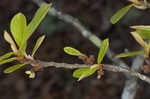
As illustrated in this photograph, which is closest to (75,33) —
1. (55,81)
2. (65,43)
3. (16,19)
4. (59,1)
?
(65,43)

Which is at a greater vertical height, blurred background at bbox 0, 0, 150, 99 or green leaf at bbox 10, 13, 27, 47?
green leaf at bbox 10, 13, 27, 47

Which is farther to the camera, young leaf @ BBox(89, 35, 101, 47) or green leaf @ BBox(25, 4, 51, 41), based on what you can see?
young leaf @ BBox(89, 35, 101, 47)

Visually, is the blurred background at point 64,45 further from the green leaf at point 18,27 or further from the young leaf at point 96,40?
the green leaf at point 18,27

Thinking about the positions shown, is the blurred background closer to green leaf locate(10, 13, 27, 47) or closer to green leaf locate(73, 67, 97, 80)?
green leaf locate(73, 67, 97, 80)

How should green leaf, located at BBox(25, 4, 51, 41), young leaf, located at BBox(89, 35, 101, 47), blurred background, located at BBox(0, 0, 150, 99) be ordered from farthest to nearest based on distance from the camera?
1. blurred background, located at BBox(0, 0, 150, 99)
2. young leaf, located at BBox(89, 35, 101, 47)
3. green leaf, located at BBox(25, 4, 51, 41)

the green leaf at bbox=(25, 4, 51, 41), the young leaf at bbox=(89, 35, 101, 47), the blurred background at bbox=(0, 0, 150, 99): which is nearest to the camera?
the green leaf at bbox=(25, 4, 51, 41)

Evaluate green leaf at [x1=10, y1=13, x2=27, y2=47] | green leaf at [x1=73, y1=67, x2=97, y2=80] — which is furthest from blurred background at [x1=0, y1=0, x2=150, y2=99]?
green leaf at [x1=10, y1=13, x2=27, y2=47]

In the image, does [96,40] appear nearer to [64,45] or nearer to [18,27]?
[18,27]

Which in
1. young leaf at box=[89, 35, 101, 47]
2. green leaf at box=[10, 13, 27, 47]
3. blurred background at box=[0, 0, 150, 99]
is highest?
green leaf at box=[10, 13, 27, 47]

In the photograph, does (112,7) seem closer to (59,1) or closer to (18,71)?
(59,1)
